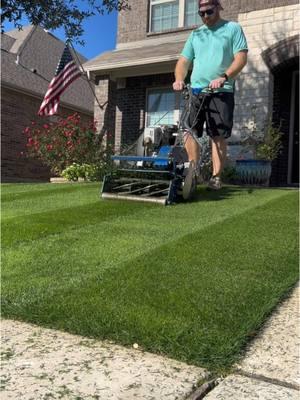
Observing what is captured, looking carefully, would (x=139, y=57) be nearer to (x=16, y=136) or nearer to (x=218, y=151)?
(x=16, y=136)

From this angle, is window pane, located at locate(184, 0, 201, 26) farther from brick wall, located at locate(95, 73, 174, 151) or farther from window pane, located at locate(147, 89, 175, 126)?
window pane, located at locate(147, 89, 175, 126)

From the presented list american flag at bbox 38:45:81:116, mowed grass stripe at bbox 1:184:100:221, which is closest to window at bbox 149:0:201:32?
american flag at bbox 38:45:81:116

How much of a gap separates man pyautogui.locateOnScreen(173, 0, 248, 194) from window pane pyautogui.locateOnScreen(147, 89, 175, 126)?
658cm

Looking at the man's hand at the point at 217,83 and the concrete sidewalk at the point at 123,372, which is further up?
the man's hand at the point at 217,83

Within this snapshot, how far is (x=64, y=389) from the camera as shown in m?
1.91

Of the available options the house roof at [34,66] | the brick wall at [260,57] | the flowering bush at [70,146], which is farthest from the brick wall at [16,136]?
the brick wall at [260,57]

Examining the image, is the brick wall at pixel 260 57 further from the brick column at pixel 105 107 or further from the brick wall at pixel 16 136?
the brick wall at pixel 16 136

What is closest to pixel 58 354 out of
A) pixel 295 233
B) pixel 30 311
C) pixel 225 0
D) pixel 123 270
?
pixel 30 311

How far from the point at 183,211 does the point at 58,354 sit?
3173 millimetres

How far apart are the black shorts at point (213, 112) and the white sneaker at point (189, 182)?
0.41m

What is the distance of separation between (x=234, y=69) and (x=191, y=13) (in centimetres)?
754

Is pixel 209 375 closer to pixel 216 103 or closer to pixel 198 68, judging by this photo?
pixel 216 103

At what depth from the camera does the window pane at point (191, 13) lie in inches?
473

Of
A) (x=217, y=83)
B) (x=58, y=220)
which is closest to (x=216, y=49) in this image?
(x=217, y=83)
